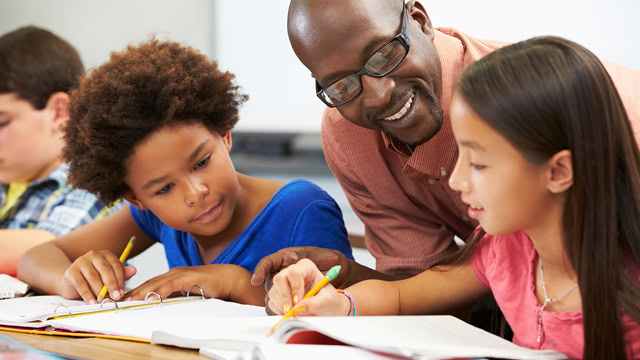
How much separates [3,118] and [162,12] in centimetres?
192

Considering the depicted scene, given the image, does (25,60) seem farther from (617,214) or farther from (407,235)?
(617,214)

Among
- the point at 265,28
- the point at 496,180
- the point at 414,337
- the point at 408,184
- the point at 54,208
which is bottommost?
the point at 54,208

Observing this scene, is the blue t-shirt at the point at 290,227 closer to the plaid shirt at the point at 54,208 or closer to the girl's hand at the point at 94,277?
the girl's hand at the point at 94,277

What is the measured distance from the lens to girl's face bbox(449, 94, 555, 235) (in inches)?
31.6

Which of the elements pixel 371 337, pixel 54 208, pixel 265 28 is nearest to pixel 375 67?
pixel 371 337

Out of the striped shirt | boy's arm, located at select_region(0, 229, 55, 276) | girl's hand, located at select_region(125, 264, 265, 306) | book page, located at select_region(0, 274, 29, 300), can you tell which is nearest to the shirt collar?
the striped shirt

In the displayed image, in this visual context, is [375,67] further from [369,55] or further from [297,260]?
[297,260]

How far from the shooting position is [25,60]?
1.96m

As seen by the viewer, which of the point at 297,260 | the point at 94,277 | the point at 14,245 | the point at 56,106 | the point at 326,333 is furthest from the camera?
the point at 56,106

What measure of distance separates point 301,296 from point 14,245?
99cm

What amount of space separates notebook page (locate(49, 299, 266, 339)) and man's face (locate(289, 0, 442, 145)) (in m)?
0.43

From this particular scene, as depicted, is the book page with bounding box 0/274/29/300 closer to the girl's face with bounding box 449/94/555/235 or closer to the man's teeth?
the man's teeth

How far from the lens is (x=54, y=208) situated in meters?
1.88

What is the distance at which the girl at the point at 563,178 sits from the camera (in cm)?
77
